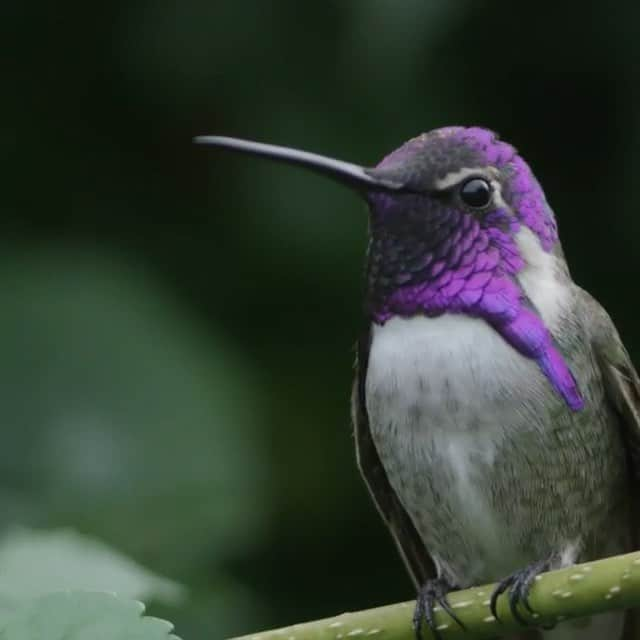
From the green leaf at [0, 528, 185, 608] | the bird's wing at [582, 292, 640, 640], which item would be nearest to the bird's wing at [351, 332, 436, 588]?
the bird's wing at [582, 292, 640, 640]

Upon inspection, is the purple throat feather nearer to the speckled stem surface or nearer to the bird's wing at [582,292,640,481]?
the bird's wing at [582,292,640,481]

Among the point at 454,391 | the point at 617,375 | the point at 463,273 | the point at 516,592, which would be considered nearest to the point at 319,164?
the point at 463,273

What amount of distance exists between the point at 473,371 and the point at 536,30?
2.10 metres

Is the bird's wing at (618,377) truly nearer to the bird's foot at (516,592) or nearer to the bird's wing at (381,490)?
the bird's wing at (381,490)

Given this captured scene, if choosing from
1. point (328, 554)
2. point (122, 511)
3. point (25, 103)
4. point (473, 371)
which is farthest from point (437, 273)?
point (25, 103)

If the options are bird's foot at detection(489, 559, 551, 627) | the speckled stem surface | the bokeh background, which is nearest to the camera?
the speckled stem surface

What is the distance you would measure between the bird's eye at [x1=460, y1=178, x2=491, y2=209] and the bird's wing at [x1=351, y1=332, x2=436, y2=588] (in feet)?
1.10

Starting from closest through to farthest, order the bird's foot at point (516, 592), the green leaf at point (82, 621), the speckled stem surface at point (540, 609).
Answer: the green leaf at point (82, 621)
the speckled stem surface at point (540, 609)
the bird's foot at point (516, 592)

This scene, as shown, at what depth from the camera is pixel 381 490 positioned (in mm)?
3293

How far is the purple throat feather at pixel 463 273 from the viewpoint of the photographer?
9.21 ft

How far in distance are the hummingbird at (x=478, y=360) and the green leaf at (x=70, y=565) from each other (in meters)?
0.57

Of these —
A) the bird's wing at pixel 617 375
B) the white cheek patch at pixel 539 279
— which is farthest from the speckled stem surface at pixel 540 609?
the bird's wing at pixel 617 375

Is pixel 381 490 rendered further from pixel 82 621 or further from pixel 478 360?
pixel 82 621

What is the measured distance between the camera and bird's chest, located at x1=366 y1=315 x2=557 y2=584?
9.25 feet
